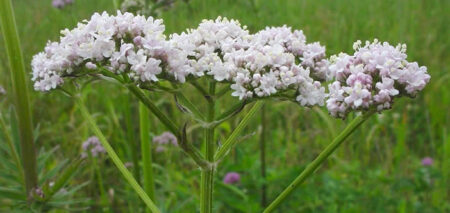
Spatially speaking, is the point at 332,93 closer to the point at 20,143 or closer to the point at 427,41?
the point at 20,143

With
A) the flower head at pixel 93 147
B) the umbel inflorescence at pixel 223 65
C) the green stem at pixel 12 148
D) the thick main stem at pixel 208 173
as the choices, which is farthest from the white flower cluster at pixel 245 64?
the flower head at pixel 93 147

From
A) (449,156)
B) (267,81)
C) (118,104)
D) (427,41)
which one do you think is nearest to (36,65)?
(267,81)

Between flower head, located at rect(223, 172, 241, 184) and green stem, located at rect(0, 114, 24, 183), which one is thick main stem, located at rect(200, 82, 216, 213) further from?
flower head, located at rect(223, 172, 241, 184)

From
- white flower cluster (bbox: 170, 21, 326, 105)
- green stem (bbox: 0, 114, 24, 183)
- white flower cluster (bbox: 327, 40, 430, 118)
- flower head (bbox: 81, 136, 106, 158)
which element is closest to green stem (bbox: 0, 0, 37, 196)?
green stem (bbox: 0, 114, 24, 183)

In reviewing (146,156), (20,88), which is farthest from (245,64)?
(20,88)

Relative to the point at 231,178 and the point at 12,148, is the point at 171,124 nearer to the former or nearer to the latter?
the point at 12,148

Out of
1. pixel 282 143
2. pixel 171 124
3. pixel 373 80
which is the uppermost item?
pixel 282 143

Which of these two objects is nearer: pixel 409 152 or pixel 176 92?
pixel 176 92
